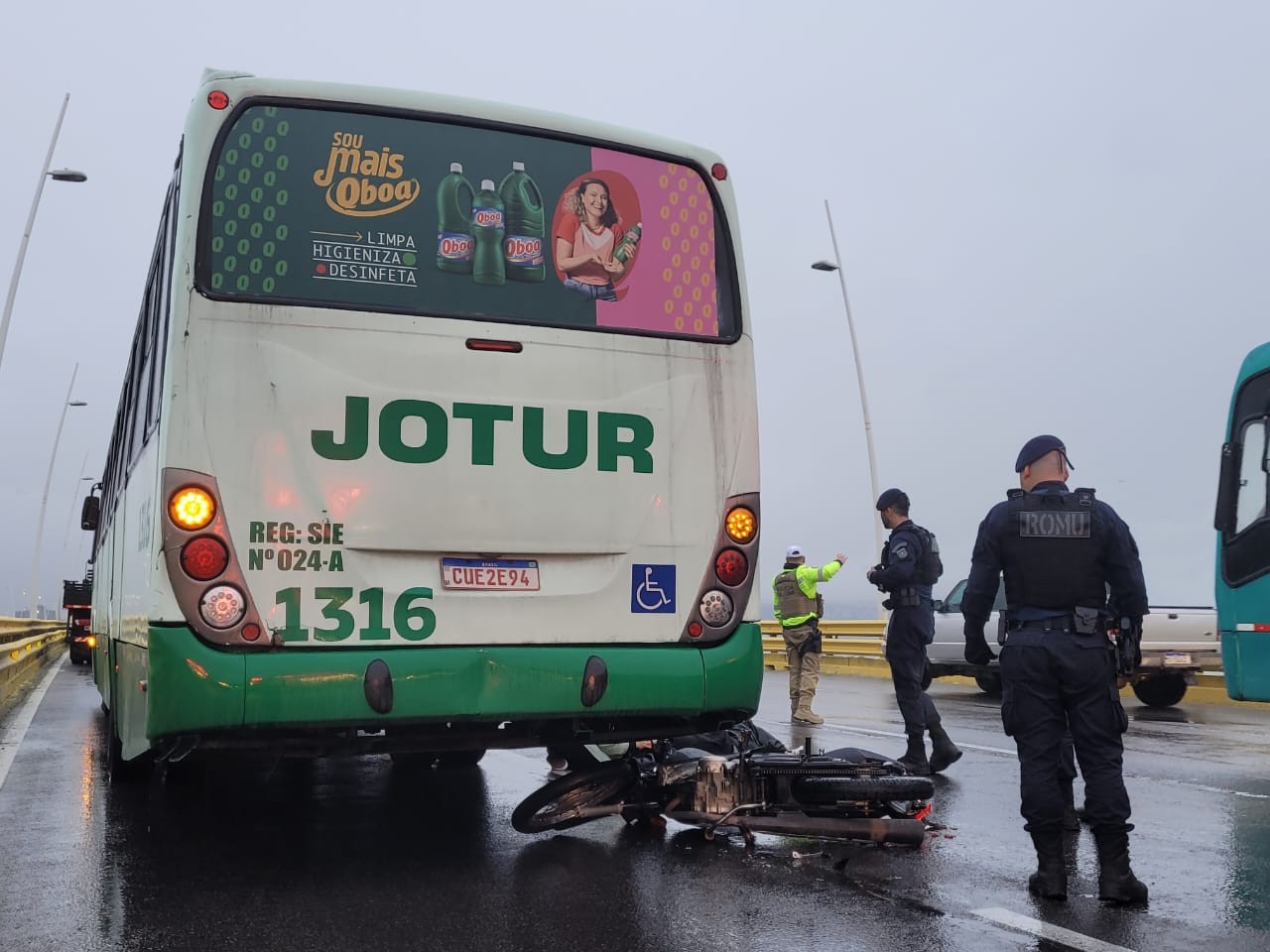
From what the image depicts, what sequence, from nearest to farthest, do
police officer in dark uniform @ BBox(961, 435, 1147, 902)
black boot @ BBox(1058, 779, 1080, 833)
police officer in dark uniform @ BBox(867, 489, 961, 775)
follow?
police officer in dark uniform @ BBox(961, 435, 1147, 902), black boot @ BBox(1058, 779, 1080, 833), police officer in dark uniform @ BBox(867, 489, 961, 775)

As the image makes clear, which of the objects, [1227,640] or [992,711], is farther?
[992,711]

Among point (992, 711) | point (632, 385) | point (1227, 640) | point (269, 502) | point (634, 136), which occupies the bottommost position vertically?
point (992, 711)

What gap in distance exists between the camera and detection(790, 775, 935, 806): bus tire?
5.79 metres

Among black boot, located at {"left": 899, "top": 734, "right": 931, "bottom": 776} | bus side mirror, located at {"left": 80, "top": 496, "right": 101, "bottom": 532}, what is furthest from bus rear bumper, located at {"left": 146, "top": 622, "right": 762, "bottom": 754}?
bus side mirror, located at {"left": 80, "top": 496, "right": 101, "bottom": 532}

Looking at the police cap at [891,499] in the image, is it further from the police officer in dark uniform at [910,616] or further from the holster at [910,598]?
the holster at [910,598]

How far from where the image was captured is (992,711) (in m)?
14.4

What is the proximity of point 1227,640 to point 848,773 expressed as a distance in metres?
4.50

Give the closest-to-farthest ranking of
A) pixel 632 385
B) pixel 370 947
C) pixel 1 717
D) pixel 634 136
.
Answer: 1. pixel 370 947
2. pixel 632 385
3. pixel 634 136
4. pixel 1 717

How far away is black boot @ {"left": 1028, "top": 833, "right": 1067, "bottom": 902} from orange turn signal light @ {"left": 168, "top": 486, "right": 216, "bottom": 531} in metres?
3.49

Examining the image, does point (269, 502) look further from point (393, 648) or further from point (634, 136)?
point (634, 136)

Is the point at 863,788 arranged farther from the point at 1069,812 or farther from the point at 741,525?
the point at 1069,812

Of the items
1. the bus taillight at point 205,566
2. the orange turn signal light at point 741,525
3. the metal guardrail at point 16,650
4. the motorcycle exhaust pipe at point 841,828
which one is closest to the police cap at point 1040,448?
the orange turn signal light at point 741,525

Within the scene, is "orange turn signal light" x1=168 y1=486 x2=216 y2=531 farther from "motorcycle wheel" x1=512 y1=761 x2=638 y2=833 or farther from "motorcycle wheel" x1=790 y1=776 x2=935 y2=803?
"motorcycle wheel" x1=790 y1=776 x2=935 y2=803

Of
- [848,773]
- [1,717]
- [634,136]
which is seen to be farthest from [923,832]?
[1,717]
